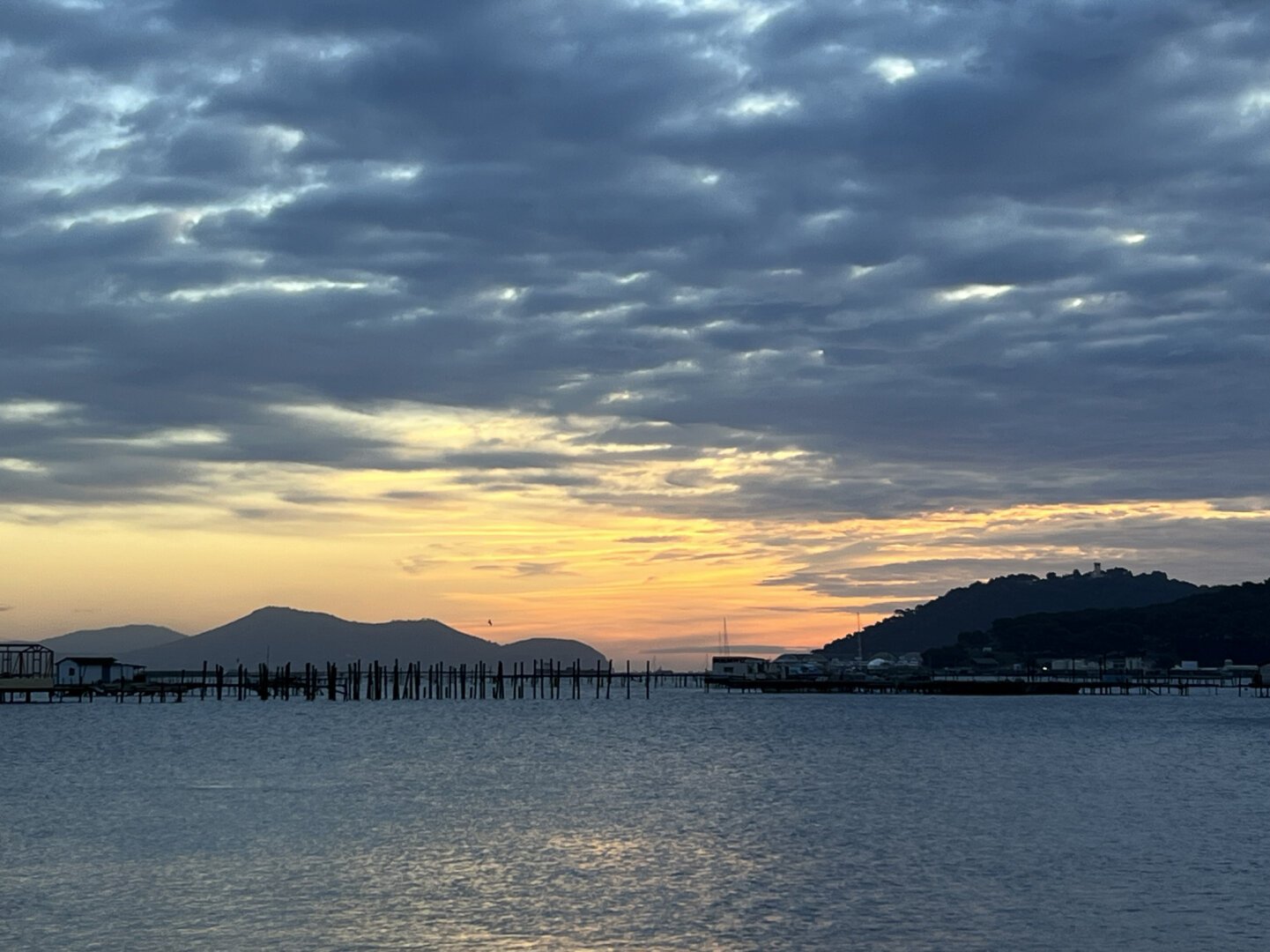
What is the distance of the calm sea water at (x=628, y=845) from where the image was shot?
1273 inches

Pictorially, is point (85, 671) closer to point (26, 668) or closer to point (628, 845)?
point (26, 668)

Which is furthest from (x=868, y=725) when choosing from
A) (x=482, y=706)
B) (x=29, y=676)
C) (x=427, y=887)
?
(x=427, y=887)

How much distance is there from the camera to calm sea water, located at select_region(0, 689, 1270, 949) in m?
32.3

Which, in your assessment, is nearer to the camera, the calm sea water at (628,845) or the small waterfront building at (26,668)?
the calm sea water at (628,845)

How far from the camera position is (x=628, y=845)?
1815 inches

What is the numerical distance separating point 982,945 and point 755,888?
27.8ft

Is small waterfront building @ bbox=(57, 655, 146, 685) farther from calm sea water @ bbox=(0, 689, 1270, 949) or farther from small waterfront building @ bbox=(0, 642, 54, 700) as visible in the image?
calm sea water @ bbox=(0, 689, 1270, 949)

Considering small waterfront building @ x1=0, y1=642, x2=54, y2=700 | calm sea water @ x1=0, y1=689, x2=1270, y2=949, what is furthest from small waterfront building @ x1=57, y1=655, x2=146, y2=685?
calm sea water @ x1=0, y1=689, x2=1270, y2=949

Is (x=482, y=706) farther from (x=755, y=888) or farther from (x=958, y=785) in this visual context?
(x=755, y=888)

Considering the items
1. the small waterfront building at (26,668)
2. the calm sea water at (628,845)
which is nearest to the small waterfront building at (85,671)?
the small waterfront building at (26,668)

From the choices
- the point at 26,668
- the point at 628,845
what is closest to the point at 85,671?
the point at 26,668

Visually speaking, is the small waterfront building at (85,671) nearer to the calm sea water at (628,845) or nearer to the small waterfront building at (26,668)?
the small waterfront building at (26,668)

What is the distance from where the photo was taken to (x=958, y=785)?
67562 mm

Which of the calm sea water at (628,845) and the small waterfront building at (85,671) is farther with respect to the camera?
the small waterfront building at (85,671)
